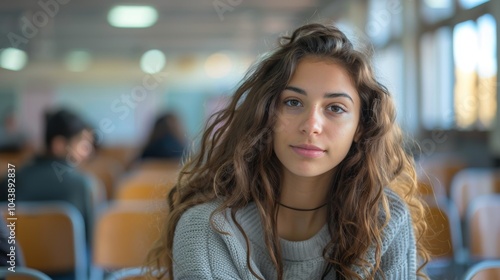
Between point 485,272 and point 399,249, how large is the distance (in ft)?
1.37

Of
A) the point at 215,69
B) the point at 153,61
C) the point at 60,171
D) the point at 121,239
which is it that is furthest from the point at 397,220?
the point at 215,69

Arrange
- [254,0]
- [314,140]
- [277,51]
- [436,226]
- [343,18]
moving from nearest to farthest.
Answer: [314,140] < [277,51] < [436,226] < [343,18] < [254,0]

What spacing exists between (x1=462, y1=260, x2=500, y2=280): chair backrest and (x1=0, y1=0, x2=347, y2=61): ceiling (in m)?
6.92

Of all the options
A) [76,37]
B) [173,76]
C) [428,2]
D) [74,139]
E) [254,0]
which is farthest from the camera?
[173,76]

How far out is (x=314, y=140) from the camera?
1.40 m

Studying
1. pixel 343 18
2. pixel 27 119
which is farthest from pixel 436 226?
pixel 27 119

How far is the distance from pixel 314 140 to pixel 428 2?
601 cm

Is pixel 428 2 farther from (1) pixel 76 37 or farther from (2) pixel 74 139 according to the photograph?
(1) pixel 76 37

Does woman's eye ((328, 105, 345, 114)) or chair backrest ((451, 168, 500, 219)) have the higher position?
woman's eye ((328, 105, 345, 114))

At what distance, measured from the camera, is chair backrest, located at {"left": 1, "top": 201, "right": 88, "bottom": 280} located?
8.61 ft

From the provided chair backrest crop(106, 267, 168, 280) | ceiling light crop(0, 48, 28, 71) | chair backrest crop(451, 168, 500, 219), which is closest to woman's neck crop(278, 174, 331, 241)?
chair backrest crop(106, 267, 168, 280)

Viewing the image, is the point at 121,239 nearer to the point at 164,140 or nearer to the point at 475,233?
the point at 475,233

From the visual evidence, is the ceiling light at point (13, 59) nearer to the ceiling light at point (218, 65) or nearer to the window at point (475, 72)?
the ceiling light at point (218, 65)

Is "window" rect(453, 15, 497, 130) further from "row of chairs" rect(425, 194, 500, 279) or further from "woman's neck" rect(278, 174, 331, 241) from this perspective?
"woman's neck" rect(278, 174, 331, 241)
